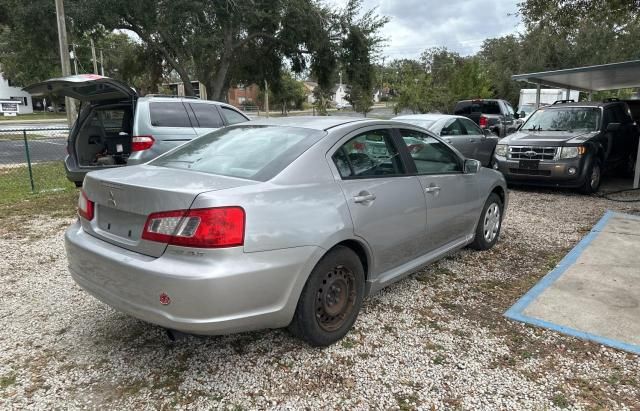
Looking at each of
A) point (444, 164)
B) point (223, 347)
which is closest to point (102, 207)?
point (223, 347)

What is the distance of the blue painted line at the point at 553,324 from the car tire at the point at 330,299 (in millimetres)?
1407

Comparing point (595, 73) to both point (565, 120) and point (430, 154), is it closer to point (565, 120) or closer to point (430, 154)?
point (565, 120)

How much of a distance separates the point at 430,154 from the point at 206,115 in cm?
488

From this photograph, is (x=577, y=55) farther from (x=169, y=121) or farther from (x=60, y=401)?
(x=60, y=401)

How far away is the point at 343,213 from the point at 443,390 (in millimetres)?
1265

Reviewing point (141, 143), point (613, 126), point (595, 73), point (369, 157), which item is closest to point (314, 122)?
point (369, 157)

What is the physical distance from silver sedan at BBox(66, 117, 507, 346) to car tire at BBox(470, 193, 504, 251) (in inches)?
46.8

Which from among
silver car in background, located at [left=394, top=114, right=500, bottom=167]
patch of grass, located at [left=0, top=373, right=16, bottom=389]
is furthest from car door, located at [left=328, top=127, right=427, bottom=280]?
silver car in background, located at [left=394, top=114, right=500, bottom=167]

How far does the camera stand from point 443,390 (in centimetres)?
282

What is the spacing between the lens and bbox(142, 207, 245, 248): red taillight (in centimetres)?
253

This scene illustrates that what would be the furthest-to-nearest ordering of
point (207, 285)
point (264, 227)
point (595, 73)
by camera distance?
1. point (595, 73)
2. point (264, 227)
3. point (207, 285)

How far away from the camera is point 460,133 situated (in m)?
9.72

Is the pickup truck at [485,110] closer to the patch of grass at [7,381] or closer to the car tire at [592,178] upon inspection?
the car tire at [592,178]

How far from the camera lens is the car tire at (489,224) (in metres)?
5.15
